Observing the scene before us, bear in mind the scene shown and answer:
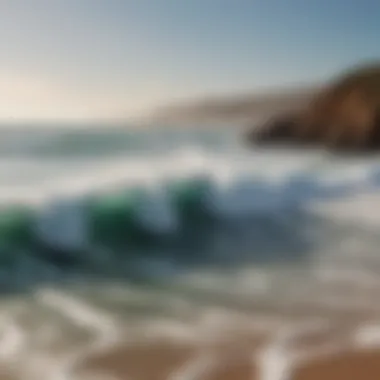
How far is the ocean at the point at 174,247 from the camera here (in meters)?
1.10

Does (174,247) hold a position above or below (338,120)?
below

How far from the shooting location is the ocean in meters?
1.10

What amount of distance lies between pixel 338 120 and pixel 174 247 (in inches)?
17.0

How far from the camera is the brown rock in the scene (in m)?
1.35

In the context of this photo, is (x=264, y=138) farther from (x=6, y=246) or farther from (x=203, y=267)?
(x=6, y=246)

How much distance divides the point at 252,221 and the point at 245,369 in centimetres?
35

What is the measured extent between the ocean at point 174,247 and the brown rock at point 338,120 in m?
0.03

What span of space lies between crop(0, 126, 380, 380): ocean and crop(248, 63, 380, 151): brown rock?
0.11 feet

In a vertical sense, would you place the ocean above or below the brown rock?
below

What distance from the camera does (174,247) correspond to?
128 cm

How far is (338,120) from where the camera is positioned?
1.37 meters

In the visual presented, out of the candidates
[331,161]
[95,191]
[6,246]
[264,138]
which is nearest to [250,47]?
[264,138]

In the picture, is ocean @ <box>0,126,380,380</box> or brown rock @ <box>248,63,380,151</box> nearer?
ocean @ <box>0,126,380,380</box>

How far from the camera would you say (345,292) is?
1210 mm
